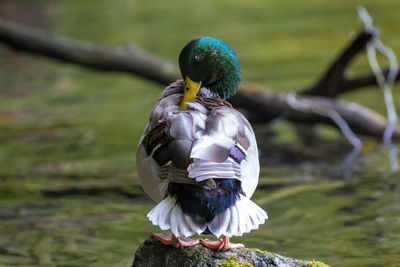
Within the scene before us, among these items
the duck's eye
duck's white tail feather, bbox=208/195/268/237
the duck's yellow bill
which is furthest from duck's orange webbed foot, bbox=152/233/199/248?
the duck's eye

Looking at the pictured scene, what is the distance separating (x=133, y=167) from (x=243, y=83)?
1.66 meters

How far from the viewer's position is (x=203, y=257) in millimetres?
3207

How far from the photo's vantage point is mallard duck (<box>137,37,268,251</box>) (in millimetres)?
2949

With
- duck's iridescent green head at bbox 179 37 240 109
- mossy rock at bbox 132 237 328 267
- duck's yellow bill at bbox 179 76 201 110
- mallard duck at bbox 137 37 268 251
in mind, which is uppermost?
duck's iridescent green head at bbox 179 37 240 109

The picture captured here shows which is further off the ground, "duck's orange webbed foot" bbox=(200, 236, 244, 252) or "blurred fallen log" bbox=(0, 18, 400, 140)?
"blurred fallen log" bbox=(0, 18, 400, 140)

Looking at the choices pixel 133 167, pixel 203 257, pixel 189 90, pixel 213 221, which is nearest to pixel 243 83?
pixel 133 167

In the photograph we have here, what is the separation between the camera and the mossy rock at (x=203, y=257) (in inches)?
124

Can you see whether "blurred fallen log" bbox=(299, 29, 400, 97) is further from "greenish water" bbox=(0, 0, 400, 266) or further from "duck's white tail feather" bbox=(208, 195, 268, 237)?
"duck's white tail feather" bbox=(208, 195, 268, 237)

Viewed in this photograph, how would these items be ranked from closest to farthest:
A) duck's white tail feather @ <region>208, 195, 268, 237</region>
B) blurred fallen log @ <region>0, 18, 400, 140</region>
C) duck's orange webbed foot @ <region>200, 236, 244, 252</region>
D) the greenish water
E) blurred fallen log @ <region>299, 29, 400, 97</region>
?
1. duck's white tail feather @ <region>208, 195, 268, 237</region>
2. duck's orange webbed foot @ <region>200, 236, 244, 252</region>
3. the greenish water
4. blurred fallen log @ <region>299, 29, 400, 97</region>
5. blurred fallen log @ <region>0, 18, 400, 140</region>

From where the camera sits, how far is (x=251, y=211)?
3076 millimetres

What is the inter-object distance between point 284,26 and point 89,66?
8.76 meters

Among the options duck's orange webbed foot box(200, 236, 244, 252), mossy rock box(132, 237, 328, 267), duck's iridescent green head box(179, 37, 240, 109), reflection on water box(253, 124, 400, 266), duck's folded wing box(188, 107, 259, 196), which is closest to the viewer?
duck's folded wing box(188, 107, 259, 196)

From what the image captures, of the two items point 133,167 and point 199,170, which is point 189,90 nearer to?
point 199,170

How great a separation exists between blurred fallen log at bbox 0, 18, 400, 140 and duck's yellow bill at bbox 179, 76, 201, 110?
13.5 feet
